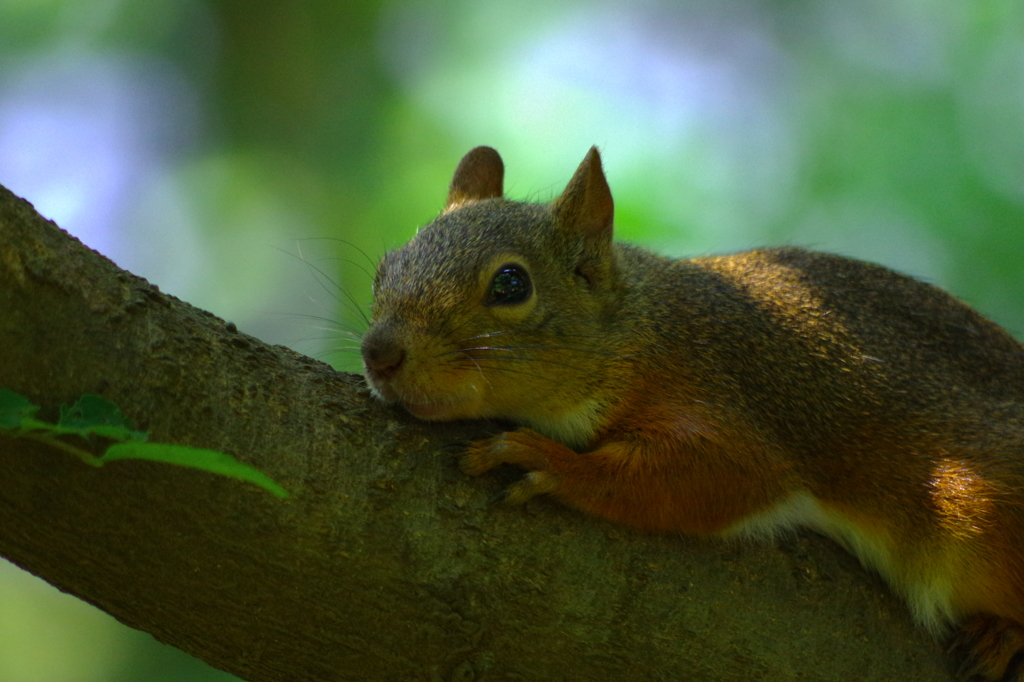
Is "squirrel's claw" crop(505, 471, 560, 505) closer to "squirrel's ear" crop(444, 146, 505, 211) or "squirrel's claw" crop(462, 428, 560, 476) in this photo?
"squirrel's claw" crop(462, 428, 560, 476)

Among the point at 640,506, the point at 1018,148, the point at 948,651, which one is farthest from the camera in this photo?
the point at 1018,148

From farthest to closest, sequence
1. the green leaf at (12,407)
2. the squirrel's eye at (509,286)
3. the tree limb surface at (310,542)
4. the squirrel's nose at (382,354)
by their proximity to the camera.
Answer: the squirrel's eye at (509,286) → the squirrel's nose at (382,354) → the tree limb surface at (310,542) → the green leaf at (12,407)

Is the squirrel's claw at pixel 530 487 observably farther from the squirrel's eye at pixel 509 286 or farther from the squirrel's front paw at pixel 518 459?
the squirrel's eye at pixel 509 286

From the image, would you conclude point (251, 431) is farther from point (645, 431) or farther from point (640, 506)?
→ point (645, 431)

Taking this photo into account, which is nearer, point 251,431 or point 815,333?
point 251,431

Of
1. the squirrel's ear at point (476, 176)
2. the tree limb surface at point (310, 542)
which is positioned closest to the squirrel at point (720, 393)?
the tree limb surface at point (310, 542)

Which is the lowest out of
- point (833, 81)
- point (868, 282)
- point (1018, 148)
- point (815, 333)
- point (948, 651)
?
point (948, 651)

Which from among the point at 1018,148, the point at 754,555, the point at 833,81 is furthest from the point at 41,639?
the point at 1018,148
